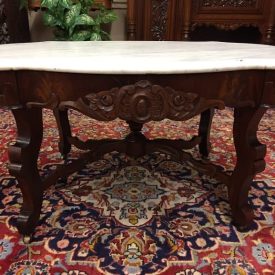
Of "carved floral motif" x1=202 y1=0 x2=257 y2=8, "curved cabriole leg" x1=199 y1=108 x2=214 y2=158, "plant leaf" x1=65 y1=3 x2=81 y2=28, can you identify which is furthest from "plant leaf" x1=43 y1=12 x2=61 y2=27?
"curved cabriole leg" x1=199 y1=108 x2=214 y2=158

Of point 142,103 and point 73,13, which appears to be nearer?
point 142,103

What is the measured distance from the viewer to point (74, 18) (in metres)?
2.19

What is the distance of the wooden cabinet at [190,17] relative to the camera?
2223mm

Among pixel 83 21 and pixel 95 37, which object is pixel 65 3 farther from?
pixel 95 37

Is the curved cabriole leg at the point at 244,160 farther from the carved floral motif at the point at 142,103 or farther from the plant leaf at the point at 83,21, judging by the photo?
the plant leaf at the point at 83,21

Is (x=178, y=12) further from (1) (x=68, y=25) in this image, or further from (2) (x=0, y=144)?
(2) (x=0, y=144)

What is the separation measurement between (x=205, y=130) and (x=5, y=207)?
953 mm

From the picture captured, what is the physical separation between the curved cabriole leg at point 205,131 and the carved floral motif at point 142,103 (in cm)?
64

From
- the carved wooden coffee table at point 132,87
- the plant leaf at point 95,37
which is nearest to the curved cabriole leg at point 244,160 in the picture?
the carved wooden coffee table at point 132,87

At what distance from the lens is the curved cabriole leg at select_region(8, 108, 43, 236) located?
2.82 ft

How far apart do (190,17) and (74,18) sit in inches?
35.1

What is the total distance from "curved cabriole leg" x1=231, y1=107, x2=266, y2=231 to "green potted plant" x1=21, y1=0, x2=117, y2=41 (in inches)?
64.3

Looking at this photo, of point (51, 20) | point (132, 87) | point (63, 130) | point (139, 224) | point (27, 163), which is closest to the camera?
point (132, 87)

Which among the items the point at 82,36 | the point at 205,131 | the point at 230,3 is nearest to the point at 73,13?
the point at 82,36
